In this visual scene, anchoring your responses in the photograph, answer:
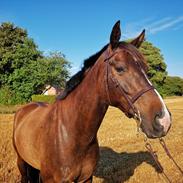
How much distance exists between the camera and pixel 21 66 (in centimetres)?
4325

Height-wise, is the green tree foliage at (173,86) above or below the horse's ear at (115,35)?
above

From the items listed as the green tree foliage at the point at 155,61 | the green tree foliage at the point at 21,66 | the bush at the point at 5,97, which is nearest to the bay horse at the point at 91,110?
the bush at the point at 5,97

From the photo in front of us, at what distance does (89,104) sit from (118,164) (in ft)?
14.0

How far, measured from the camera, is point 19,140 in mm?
4926

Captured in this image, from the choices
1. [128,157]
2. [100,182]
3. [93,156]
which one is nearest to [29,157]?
[93,156]

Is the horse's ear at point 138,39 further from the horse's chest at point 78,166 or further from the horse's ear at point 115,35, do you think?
the horse's chest at point 78,166

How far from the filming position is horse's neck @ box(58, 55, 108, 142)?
327cm

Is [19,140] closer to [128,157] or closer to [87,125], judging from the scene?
[87,125]

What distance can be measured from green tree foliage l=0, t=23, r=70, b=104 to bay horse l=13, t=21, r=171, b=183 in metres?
34.2

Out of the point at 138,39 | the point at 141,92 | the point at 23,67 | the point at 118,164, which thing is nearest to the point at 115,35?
the point at 138,39

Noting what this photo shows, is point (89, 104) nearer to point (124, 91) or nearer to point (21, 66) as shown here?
point (124, 91)

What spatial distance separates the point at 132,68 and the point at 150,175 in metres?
4.28

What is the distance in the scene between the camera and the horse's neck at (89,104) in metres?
3.27

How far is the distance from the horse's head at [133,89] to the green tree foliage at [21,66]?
35.1m
